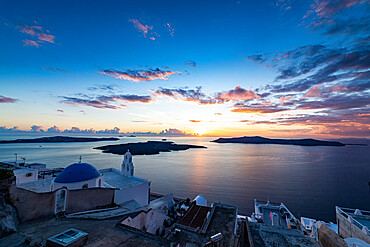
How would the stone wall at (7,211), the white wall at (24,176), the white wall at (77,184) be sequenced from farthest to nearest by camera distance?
the white wall at (24,176)
the white wall at (77,184)
the stone wall at (7,211)

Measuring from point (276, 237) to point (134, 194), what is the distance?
14.0 meters

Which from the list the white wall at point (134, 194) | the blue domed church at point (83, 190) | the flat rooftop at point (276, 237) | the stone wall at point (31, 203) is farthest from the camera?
the white wall at point (134, 194)

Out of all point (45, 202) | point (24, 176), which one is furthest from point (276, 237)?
point (24, 176)

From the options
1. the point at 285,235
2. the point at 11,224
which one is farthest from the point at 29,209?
the point at 285,235

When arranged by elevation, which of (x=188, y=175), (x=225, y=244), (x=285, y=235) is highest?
(x=285, y=235)

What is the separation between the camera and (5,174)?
312 inches

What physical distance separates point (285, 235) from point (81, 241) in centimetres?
860

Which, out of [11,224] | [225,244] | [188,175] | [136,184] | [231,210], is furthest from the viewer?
[188,175]

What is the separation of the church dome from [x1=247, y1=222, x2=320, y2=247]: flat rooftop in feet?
42.6

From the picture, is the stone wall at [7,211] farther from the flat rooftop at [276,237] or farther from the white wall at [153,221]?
the flat rooftop at [276,237]

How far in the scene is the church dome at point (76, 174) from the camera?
45.0ft

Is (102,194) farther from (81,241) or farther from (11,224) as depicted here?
(81,241)

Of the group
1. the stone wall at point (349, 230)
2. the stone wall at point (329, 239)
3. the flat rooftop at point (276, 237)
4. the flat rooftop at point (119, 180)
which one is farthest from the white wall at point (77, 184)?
the stone wall at point (349, 230)

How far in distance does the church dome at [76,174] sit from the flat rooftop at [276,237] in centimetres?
1297
